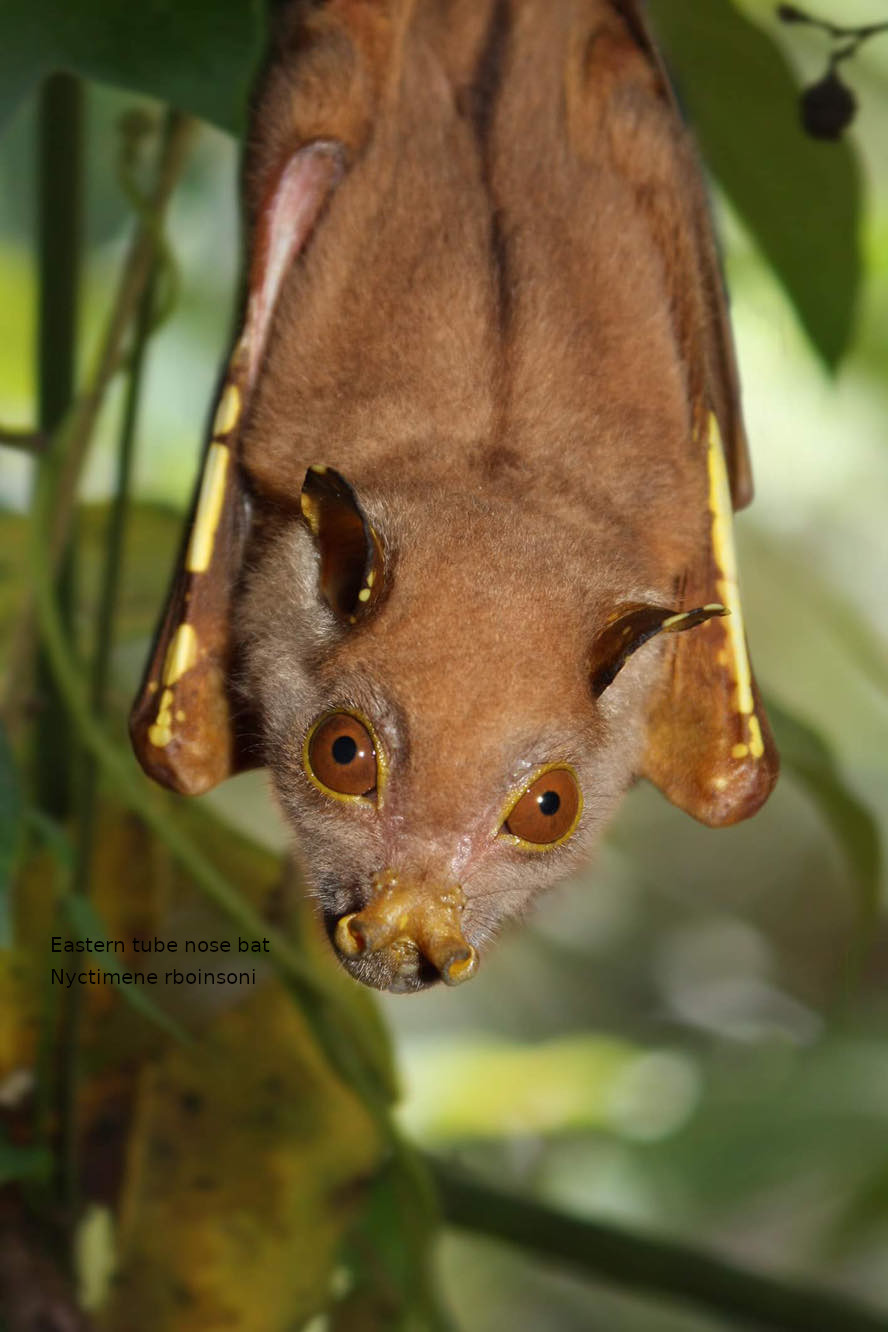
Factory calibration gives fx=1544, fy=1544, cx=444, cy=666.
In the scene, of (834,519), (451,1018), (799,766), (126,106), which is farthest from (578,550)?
(451,1018)

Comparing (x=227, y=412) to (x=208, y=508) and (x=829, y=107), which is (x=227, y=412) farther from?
(x=829, y=107)

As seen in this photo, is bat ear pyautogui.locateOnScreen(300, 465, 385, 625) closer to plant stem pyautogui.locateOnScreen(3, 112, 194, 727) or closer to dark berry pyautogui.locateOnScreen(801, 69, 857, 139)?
plant stem pyautogui.locateOnScreen(3, 112, 194, 727)

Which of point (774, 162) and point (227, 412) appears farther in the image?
point (774, 162)

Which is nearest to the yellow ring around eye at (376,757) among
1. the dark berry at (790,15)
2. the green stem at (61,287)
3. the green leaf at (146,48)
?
the green leaf at (146,48)

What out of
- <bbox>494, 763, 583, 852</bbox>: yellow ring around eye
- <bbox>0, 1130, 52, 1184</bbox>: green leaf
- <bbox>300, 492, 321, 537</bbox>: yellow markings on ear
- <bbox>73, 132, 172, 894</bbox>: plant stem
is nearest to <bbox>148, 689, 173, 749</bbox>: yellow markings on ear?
<bbox>300, 492, 321, 537</bbox>: yellow markings on ear

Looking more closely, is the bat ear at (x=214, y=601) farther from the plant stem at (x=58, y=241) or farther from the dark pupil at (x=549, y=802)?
the plant stem at (x=58, y=241)

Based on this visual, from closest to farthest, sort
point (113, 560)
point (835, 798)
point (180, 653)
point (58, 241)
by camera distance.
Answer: point (180, 653) → point (113, 560) → point (58, 241) → point (835, 798)

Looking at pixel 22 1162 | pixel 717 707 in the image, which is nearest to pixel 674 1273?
pixel 22 1162

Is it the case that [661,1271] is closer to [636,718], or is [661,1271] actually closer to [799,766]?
[799,766]
